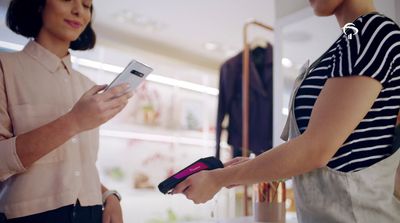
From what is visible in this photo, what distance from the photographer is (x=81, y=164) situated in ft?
2.66

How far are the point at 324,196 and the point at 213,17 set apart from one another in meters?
2.05

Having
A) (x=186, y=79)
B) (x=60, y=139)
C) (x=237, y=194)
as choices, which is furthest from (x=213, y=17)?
(x=60, y=139)

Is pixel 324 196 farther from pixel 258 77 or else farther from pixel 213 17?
pixel 213 17

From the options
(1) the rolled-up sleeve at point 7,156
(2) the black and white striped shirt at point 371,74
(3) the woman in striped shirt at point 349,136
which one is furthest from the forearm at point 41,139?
(2) the black and white striped shirt at point 371,74

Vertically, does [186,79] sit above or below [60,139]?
above

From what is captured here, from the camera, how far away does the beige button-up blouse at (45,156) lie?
2.29 feet

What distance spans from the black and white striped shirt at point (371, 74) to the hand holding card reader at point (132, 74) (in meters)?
0.34

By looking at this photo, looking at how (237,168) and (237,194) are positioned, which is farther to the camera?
(237,194)

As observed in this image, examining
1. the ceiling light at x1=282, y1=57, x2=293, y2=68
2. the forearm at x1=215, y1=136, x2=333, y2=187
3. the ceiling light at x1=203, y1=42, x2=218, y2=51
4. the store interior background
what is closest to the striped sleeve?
the forearm at x1=215, y1=136, x2=333, y2=187

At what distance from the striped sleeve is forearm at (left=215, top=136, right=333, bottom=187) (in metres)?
0.11

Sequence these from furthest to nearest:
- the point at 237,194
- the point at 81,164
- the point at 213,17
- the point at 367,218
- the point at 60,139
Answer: the point at 213,17 → the point at 237,194 → the point at 81,164 → the point at 60,139 → the point at 367,218

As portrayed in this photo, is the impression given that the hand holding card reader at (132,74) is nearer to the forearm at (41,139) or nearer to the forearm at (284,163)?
the forearm at (41,139)

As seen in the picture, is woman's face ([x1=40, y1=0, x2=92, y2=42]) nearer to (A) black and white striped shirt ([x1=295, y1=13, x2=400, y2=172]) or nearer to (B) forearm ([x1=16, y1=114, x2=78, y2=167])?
(B) forearm ([x1=16, y1=114, x2=78, y2=167])

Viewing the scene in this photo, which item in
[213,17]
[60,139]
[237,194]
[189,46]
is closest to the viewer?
[60,139]
